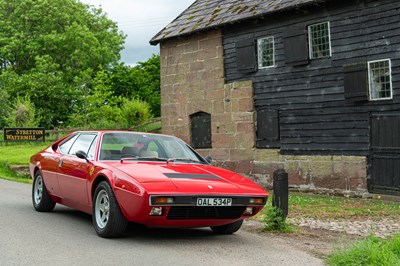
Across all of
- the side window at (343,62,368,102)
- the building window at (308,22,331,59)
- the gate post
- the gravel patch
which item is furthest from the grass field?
the building window at (308,22,331,59)

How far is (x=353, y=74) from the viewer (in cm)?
1570

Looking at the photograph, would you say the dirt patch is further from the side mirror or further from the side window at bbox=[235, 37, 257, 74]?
the side window at bbox=[235, 37, 257, 74]

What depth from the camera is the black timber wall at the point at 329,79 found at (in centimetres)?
1510

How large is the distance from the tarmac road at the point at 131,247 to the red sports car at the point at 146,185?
0.27 metres

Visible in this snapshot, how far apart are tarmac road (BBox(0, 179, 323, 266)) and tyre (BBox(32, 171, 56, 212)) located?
2.45ft

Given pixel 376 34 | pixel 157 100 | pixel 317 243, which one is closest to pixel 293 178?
pixel 376 34

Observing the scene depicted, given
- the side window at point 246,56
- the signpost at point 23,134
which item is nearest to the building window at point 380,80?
the side window at point 246,56

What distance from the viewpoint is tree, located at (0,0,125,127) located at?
4494 centimetres

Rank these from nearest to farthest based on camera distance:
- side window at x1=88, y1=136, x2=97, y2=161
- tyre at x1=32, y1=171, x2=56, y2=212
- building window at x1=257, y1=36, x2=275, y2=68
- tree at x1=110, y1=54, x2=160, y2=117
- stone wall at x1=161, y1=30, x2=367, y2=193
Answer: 1. side window at x1=88, y1=136, x2=97, y2=161
2. tyre at x1=32, y1=171, x2=56, y2=212
3. stone wall at x1=161, y1=30, x2=367, y2=193
4. building window at x1=257, y1=36, x2=275, y2=68
5. tree at x1=110, y1=54, x2=160, y2=117

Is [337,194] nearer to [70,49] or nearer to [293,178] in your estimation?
[293,178]

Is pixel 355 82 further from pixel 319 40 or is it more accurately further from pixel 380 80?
pixel 319 40

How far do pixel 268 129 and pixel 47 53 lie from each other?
32826 mm

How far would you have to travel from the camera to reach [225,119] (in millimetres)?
19672

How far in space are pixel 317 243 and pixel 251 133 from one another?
1166cm
